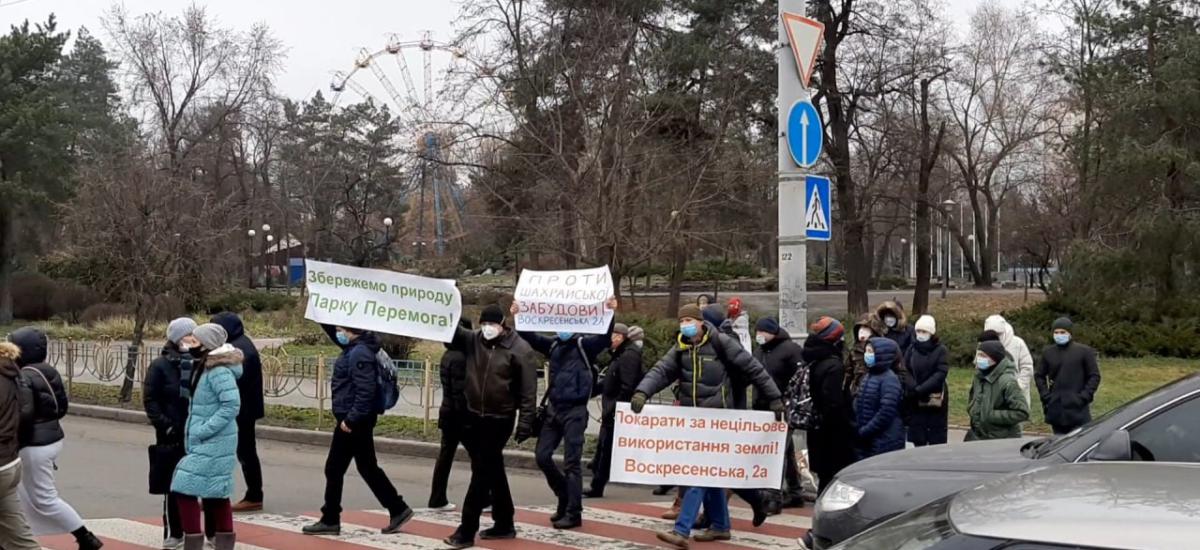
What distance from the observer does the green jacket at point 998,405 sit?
9.09m

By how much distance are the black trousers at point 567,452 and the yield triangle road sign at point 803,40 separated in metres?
3.91

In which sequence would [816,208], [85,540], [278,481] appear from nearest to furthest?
1. [85,540]
2. [816,208]
3. [278,481]

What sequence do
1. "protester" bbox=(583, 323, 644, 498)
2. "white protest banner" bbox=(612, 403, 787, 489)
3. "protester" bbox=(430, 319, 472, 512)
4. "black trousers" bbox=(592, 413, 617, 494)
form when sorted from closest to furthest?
"white protest banner" bbox=(612, 403, 787, 489)
"protester" bbox=(430, 319, 472, 512)
"protester" bbox=(583, 323, 644, 498)
"black trousers" bbox=(592, 413, 617, 494)

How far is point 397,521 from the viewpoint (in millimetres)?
8992

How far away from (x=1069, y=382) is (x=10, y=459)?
9.13 m

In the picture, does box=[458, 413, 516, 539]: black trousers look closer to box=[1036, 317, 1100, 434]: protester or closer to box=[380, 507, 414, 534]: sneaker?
box=[380, 507, 414, 534]: sneaker

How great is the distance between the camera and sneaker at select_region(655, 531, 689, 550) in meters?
8.37

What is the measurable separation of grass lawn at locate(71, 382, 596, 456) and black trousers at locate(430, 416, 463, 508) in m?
2.60

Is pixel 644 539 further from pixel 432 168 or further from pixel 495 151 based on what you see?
pixel 432 168

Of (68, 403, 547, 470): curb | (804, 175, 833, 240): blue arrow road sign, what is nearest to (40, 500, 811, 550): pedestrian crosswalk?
(68, 403, 547, 470): curb

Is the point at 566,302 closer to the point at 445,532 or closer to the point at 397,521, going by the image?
the point at 445,532

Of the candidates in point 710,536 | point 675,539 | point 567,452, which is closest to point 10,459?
point 567,452

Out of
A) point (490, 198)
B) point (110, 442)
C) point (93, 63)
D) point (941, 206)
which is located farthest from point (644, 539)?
point (93, 63)

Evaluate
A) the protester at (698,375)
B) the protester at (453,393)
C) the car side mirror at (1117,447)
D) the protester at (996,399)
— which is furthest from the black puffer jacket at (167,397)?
the protester at (996,399)
